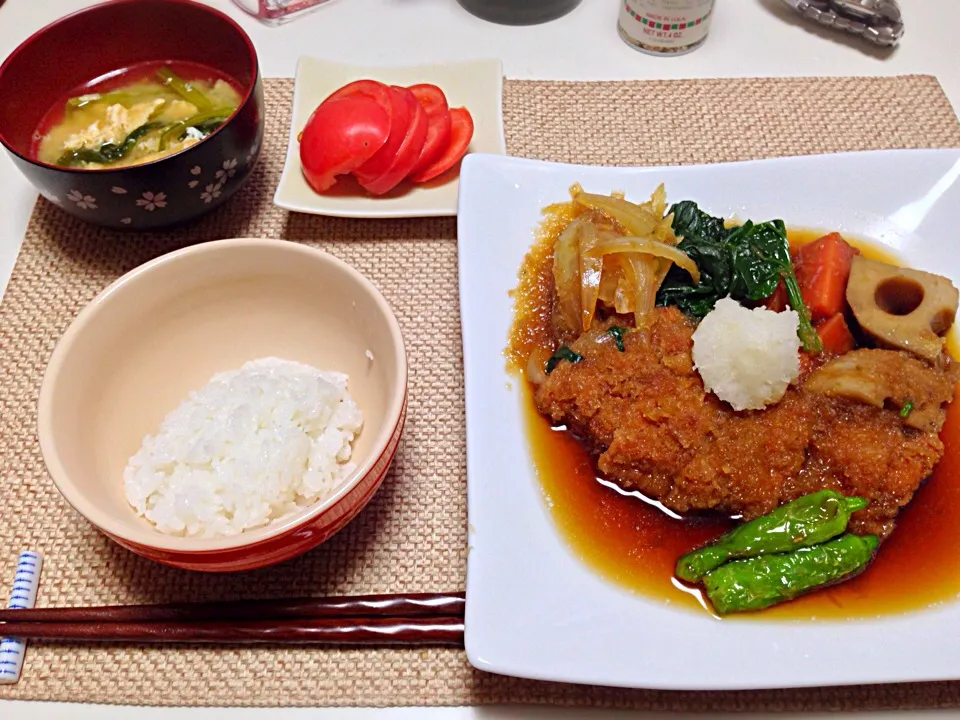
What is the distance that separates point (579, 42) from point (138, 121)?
189 centimetres

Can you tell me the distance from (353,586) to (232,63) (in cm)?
175

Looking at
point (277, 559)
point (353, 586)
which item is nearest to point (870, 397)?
point (353, 586)

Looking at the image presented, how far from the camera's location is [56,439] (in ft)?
5.08

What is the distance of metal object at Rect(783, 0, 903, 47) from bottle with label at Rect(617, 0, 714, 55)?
52 centimetres

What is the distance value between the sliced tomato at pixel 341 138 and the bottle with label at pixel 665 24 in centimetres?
132

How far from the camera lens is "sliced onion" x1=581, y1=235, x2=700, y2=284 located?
2121 millimetres

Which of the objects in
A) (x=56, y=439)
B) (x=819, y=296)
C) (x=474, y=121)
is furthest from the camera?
(x=474, y=121)

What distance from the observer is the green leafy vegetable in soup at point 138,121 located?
229cm

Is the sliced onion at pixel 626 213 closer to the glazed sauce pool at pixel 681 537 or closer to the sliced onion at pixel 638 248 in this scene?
the sliced onion at pixel 638 248

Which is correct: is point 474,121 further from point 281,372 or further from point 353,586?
point 353,586

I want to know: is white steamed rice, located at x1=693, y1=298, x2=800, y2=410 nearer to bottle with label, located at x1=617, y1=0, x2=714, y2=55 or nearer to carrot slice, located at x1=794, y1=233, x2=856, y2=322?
carrot slice, located at x1=794, y1=233, x2=856, y2=322

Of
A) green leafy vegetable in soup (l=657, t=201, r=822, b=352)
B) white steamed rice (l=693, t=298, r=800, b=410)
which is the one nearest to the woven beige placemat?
green leafy vegetable in soup (l=657, t=201, r=822, b=352)

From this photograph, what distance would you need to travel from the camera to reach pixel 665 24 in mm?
3027

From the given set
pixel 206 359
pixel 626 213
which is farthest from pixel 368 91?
pixel 206 359
